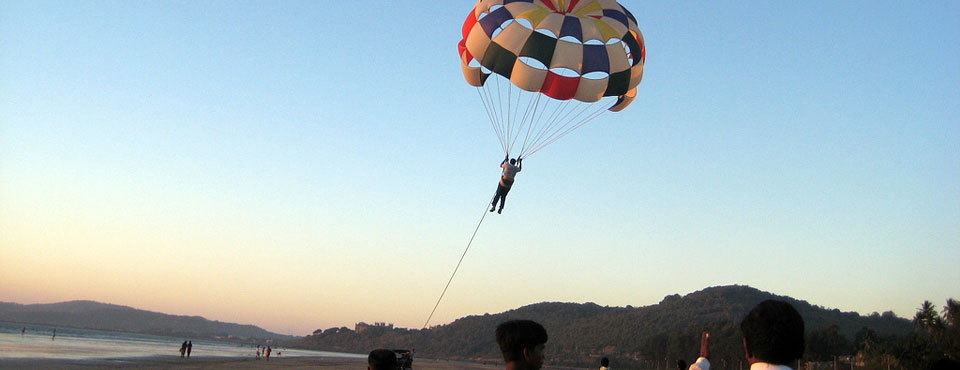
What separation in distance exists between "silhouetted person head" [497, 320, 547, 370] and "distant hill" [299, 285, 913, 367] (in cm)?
7601

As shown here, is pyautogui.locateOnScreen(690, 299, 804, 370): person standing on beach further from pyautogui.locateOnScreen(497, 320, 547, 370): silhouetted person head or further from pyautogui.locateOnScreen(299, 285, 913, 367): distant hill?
pyautogui.locateOnScreen(299, 285, 913, 367): distant hill

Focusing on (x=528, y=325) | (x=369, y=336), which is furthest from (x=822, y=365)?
(x=369, y=336)

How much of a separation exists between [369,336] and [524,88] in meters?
183

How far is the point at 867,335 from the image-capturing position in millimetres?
65312

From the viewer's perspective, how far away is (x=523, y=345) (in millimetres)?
3127

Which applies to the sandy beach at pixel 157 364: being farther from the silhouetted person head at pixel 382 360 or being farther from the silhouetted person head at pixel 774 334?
the silhouetted person head at pixel 774 334

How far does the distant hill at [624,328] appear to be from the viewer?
306 feet

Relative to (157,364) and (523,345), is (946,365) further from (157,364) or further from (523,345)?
(157,364)

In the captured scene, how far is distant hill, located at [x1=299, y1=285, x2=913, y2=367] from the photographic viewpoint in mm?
93125

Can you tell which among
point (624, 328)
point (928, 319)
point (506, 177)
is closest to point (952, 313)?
point (928, 319)

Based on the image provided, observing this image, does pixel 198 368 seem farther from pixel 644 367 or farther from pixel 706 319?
pixel 706 319

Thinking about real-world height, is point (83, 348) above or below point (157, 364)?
below

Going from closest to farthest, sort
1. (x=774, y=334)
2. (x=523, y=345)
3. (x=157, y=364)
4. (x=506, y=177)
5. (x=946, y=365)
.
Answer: (x=774, y=334) < (x=523, y=345) < (x=946, y=365) < (x=506, y=177) < (x=157, y=364)

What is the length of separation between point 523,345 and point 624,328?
130m
